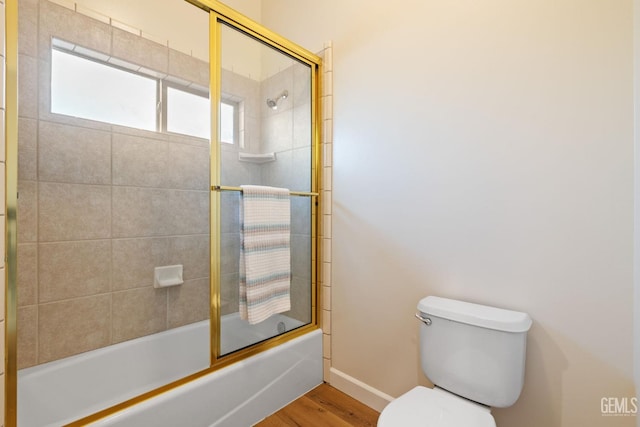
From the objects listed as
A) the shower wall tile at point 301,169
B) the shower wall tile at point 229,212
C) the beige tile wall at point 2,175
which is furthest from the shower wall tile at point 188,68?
the beige tile wall at point 2,175

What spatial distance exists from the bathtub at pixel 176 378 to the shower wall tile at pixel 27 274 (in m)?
0.34

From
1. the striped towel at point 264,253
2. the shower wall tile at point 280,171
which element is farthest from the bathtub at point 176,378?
the shower wall tile at point 280,171

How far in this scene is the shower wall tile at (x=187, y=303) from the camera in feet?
6.19

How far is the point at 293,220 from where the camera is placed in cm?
181

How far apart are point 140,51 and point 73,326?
5.15ft

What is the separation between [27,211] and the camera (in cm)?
139

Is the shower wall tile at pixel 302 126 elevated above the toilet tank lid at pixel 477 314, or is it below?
above

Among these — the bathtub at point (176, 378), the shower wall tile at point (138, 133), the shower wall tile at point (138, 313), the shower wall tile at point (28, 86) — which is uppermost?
the shower wall tile at point (28, 86)

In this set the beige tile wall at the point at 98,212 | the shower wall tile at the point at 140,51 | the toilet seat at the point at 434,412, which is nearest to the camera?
the toilet seat at the point at 434,412

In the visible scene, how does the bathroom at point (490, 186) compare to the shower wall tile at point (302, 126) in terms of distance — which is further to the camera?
the shower wall tile at point (302, 126)

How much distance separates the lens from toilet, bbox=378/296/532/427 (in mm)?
1022

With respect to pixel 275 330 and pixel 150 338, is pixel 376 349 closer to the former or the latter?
pixel 275 330

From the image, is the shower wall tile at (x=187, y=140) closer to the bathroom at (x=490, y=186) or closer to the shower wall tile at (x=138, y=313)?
the bathroom at (x=490, y=186)

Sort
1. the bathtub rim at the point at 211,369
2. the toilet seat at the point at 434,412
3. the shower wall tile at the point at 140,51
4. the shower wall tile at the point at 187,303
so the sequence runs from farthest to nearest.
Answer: the shower wall tile at the point at 187,303, the shower wall tile at the point at 140,51, the bathtub rim at the point at 211,369, the toilet seat at the point at 434,412
